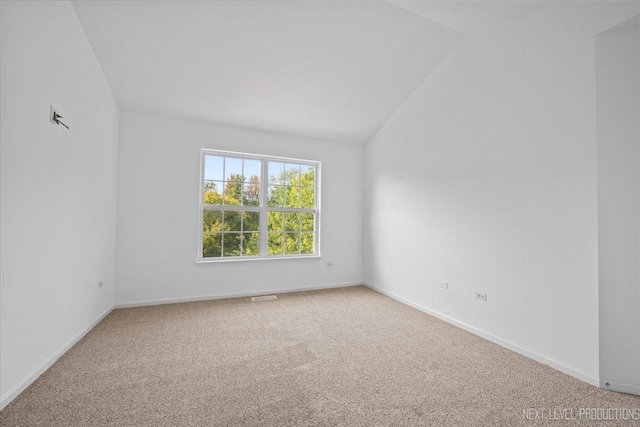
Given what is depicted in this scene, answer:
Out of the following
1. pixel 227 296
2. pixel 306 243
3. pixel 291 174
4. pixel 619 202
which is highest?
pixel 291 174

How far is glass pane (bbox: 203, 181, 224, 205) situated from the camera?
4137 mm

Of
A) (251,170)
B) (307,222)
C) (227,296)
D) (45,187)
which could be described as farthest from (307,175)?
(45,187)

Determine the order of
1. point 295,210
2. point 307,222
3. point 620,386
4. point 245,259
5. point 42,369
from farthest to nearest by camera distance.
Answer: point 307,222 < point 295,210 < point 245,259 < point 42,369 < point 620,386

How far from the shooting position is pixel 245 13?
2.56m

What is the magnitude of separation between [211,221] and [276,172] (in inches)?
51.2

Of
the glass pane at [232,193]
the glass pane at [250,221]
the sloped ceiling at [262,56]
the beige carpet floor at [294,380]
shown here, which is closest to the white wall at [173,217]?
the sloped ceiling at [262,56]

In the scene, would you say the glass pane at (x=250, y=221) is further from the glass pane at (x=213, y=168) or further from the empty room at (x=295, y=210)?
the glass pane at (x=213, y=168)

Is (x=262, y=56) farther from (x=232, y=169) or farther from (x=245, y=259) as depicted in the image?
(x=245, y=259)

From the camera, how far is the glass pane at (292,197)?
464 cm

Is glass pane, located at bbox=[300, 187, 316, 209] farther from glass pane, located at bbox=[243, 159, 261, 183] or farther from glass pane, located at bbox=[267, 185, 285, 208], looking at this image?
glass pane, located at bbox=[243, 159, 261, 183]

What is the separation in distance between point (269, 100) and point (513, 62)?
2747mm

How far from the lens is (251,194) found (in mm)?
4406

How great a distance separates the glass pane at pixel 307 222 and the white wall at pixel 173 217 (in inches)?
22.7

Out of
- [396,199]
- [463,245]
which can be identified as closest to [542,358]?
[463,245]
